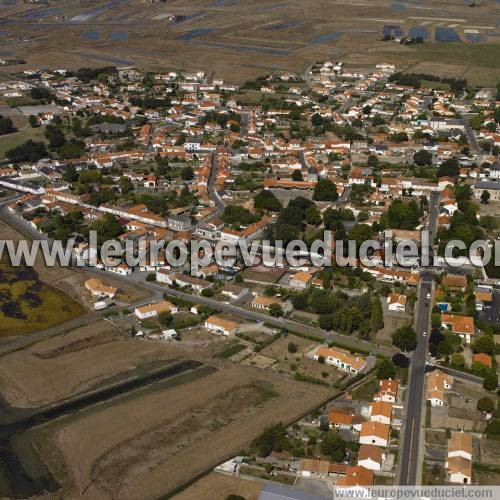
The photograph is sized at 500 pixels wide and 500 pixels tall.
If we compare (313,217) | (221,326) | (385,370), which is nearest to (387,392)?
(385,370)

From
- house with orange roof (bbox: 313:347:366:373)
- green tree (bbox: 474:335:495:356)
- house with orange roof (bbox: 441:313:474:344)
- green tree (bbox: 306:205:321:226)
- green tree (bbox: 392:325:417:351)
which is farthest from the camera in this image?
green tree (bbox: 306:205:321:226)

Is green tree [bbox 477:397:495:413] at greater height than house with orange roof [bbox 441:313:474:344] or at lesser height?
lesser

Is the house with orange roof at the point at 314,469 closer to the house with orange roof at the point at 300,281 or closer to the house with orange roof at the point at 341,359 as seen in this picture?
the house with orange roof at the point at 341,359

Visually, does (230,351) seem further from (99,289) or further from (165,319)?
(99,289)

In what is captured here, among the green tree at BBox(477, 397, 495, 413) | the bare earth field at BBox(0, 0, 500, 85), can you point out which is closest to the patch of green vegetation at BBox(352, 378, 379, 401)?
the green tree at BBox(477, 397, 495, 413)

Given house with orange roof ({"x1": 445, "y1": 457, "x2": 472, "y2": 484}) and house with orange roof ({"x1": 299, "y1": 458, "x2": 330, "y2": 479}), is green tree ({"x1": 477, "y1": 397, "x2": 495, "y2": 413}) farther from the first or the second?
house with orange roof ({"x1": 299, "y1": 458, "x2": 330, "y2": 479})

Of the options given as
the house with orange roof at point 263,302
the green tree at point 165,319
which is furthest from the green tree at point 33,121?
the house with orange roof at point 263,302

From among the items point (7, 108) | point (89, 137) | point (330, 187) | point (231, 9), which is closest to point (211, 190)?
point (330, 187)
